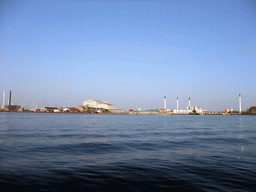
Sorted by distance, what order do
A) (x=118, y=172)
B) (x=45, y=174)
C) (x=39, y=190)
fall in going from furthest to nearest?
1. (x=118, y=172)
2. (x=45, y=174)
3. (x=39, y=190)

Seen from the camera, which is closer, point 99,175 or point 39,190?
point 39,190

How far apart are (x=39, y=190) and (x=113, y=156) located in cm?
691

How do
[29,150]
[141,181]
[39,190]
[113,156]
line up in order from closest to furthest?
[39,190] → [141,181] → [113,156] → [29,150]

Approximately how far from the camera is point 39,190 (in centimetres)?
745

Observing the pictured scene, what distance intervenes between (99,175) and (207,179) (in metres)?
5.19

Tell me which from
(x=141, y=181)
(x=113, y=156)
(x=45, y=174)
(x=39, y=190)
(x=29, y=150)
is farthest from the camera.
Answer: (x=29, y=150)

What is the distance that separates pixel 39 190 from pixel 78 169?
121 inches

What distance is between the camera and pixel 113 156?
13.9 metres

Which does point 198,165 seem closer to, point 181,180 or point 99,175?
point 181,180

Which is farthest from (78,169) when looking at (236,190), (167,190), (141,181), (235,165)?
(235,165)

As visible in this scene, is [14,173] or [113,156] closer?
[14,173]

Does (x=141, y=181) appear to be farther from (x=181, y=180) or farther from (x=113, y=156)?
(x=113, y=156)

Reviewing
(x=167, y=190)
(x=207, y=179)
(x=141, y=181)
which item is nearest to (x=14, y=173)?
(x=141, y=181)

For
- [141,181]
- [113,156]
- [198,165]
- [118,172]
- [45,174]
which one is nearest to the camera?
[141,181]
